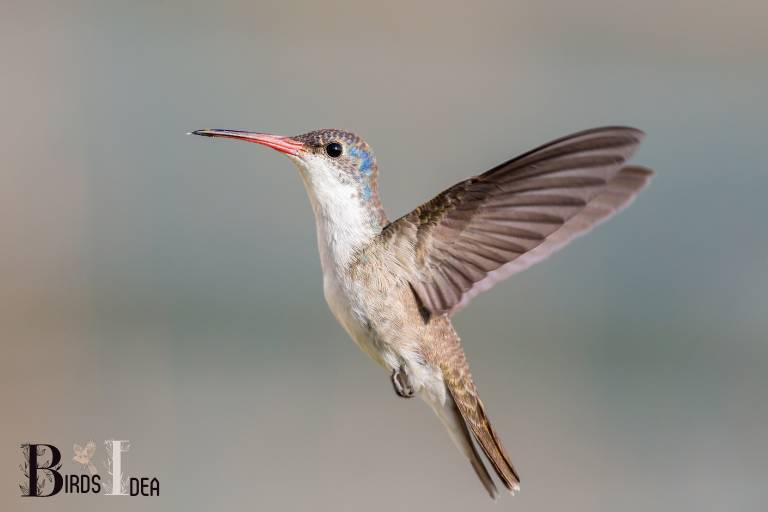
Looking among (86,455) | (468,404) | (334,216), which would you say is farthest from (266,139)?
(86,455)

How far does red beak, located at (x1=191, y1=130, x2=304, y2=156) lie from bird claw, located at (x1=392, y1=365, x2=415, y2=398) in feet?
0.91

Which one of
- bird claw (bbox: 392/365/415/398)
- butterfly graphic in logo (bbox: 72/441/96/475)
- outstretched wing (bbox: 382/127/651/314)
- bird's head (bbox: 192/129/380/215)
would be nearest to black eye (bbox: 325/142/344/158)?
bird's head (bbox: 192/129/380/215)

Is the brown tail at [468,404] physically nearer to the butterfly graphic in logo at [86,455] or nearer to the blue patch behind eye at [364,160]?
the blue patch behind eye at [364,160]

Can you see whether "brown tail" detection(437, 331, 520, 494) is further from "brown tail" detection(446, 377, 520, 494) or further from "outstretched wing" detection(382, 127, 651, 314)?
"outstretched wing" detection(382, 127, 651, 314)

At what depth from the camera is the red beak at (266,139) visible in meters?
0.83

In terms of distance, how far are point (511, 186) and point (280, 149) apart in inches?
9.4

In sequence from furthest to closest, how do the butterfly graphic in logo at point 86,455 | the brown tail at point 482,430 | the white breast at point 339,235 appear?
the butterfly graphic in logo at point 86,455 → the brown tail at point 482,430 → the white breast at point 339,235

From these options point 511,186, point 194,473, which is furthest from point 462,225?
point 194,473

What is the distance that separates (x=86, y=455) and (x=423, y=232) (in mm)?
1242

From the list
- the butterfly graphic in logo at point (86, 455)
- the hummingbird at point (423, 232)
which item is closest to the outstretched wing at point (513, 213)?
the hummingbird at point (423, 232)

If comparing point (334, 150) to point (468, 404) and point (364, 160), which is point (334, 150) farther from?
point (468, 404)

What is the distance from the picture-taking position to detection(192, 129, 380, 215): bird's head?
3.33 feet

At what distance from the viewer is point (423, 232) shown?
1003 mm

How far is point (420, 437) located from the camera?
3.03 meters
